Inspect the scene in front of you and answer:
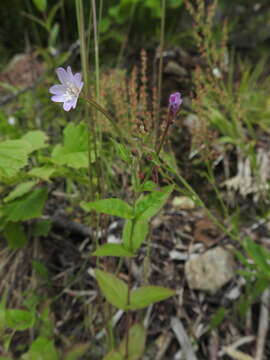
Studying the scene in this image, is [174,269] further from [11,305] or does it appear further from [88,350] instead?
[11,305]

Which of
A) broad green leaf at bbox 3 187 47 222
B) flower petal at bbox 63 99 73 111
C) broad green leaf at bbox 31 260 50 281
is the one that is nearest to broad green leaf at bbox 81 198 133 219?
flower petal at bbox 63 99 73 111

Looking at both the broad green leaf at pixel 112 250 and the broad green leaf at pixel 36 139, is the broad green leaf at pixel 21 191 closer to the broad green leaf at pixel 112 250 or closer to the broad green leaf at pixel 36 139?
the broad green leaf at pixel 36 139

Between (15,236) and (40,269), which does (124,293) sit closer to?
(40,269)

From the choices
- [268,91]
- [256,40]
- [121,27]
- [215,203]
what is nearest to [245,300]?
[215,203]

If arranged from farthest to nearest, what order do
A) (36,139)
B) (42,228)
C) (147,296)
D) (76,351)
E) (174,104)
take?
(42,228), (36,139), (76,351), (147,296), (174,104)

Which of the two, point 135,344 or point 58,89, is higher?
point 58,89

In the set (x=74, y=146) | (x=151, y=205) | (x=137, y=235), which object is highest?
(x=74, y=146)

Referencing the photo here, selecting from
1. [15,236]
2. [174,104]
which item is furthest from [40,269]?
[174,104]

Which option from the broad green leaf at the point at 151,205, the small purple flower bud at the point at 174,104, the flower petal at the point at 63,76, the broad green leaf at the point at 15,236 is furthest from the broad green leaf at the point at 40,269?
the small purple flower bud at the point at 174,104
